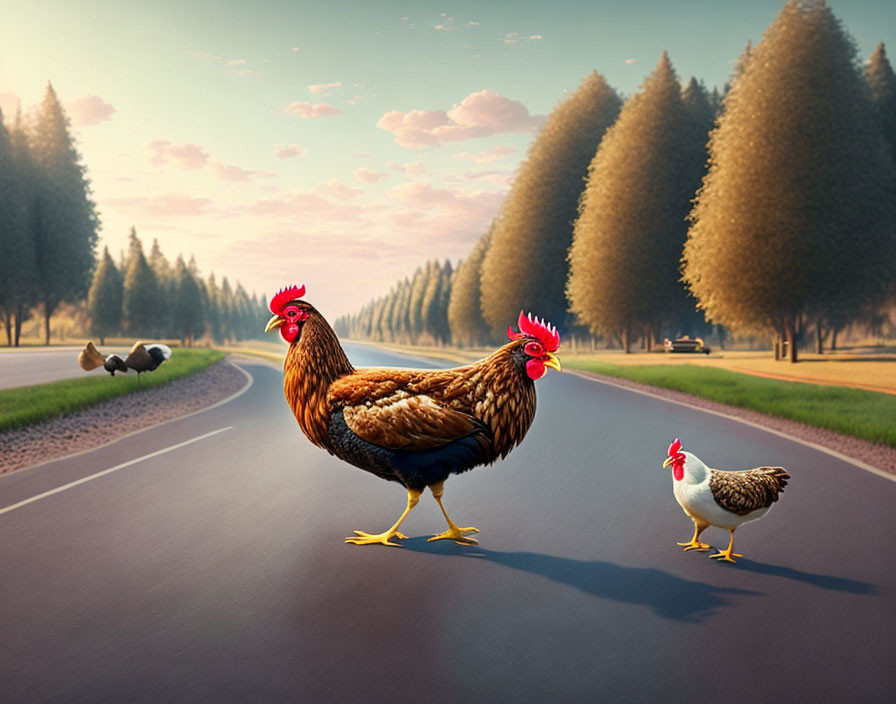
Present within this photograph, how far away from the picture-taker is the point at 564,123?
50.1 m

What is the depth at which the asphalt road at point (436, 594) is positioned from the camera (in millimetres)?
3566

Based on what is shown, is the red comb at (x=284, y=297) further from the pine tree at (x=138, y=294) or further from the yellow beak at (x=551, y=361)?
the pine tree at (x=138, y=294)

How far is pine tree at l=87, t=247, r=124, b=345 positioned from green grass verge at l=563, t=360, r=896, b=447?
74.6 m

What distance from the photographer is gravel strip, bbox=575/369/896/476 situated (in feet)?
32.6

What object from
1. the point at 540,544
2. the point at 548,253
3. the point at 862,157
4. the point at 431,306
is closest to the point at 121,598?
the point at 540,544

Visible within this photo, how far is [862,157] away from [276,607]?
2949cm

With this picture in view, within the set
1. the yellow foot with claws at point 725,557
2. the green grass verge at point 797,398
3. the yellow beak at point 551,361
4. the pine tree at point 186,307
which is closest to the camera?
the yellow beak at point 551,361

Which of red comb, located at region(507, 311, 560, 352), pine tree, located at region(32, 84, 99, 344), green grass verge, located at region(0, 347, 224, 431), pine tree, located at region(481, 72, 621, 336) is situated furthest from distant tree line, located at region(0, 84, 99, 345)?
red comb, located at region(507, 311, 560, 352)

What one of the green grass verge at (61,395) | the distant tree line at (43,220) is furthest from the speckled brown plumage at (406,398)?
the distant tree line at (43,220)

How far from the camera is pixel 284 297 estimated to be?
5.14m

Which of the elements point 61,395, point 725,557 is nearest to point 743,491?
point 725,557

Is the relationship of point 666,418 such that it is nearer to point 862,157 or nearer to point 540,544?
point 540,544

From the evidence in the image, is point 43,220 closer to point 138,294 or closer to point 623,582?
point 138,294

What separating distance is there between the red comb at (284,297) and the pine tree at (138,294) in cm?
8954
